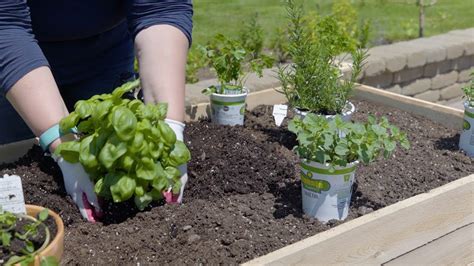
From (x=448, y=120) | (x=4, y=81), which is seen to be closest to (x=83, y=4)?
(x=4, y=81)

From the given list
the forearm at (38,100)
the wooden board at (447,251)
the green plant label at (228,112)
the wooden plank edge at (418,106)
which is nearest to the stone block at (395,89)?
the wooden plank edge at (418,106)

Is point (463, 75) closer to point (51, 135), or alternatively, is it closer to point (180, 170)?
point (180, 170)

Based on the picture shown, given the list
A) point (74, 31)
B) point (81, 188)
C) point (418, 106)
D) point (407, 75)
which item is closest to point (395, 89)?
point (407, 75)

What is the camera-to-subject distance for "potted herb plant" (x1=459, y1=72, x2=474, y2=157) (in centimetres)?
267

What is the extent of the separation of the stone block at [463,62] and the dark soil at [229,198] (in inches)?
78.7

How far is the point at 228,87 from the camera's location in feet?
9.59

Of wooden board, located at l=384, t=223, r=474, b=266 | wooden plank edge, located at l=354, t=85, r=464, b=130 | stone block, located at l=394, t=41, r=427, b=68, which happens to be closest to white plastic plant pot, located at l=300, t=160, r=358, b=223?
wooden board, located at l=384, t=223, r=474, b=266

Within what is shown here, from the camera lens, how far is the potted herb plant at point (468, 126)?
2666 mm

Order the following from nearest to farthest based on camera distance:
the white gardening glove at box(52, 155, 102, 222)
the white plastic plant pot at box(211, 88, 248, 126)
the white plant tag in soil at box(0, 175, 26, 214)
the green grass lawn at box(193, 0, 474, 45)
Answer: the white plant tag in soil at box(0, 175, 26, 214)
the white gardening glove at box(52, 155, 102, 222)
the white plastic plant pot at box(211, 88, 248, 126)
the green grass lawn at box(193, 0, 474, 45)

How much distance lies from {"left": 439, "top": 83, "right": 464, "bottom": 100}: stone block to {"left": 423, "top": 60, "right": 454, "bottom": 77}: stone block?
0.13 meters

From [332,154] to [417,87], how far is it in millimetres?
2739

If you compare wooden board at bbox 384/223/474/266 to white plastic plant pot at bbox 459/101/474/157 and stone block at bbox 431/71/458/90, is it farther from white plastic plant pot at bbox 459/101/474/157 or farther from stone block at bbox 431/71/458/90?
stone block at bbox 431/71/458/90

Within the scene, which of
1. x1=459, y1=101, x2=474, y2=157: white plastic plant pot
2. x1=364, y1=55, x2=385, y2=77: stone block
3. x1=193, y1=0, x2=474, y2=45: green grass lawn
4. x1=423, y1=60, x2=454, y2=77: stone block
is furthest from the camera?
x1=193, y1=0, x2=474, y2=45: green grass lawn

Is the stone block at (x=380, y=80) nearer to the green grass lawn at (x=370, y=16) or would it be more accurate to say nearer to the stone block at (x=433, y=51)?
the stone block at (x=433, y=51)
